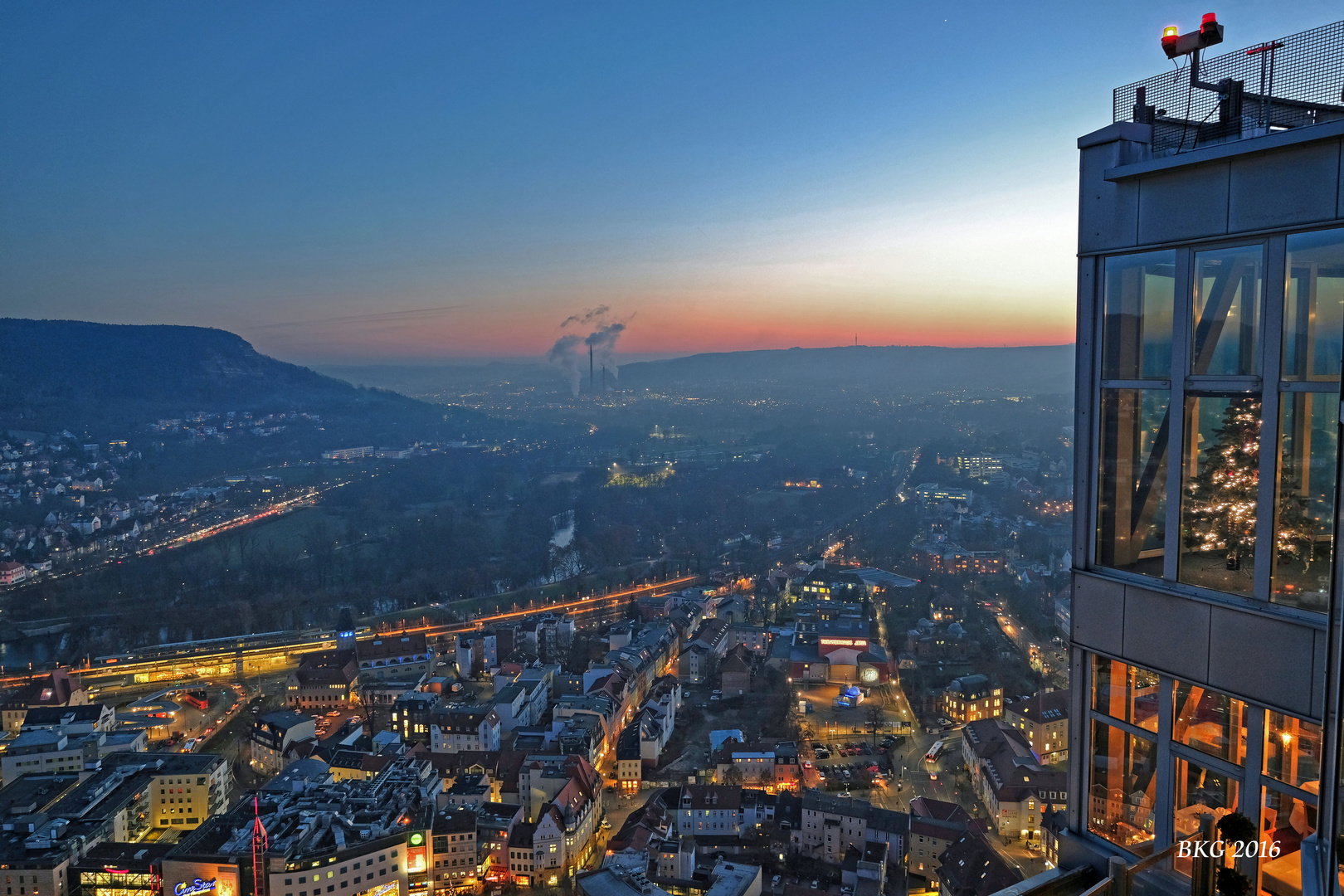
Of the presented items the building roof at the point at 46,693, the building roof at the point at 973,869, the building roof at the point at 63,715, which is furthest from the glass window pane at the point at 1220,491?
the building roof at the point at 46,693

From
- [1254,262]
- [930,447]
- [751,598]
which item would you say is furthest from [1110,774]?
[930,447]

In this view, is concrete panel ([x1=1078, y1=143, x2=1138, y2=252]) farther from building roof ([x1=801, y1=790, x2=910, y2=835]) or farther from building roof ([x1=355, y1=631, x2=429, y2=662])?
building roof ([x1=355, y1=631, x2=429, y2=662])

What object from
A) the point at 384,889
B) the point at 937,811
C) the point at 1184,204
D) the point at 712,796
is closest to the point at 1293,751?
the point at 1184,204

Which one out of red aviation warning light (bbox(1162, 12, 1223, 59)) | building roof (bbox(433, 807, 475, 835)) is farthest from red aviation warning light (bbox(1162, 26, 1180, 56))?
building roof (bbox(433, 807, 475, 835))

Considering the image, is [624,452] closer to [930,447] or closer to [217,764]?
[930,447]

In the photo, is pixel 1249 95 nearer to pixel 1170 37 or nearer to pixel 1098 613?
pixel 1170 37

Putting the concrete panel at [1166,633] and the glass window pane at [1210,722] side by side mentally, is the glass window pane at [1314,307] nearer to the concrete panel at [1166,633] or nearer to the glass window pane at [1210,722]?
the concrete panel at [1166,633]
